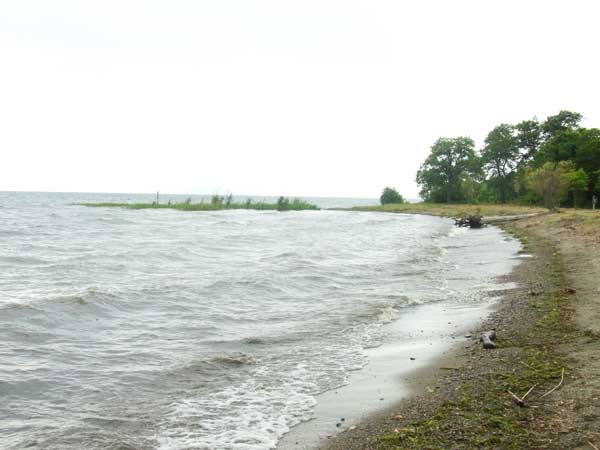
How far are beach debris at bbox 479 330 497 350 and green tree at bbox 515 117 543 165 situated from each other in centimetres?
8660

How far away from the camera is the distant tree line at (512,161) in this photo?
63062 millimetres

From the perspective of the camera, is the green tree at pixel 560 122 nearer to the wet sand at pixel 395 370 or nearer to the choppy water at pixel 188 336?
the choppy water at pixel 188 336

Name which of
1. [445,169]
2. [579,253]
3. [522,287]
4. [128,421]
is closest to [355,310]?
[522,287]

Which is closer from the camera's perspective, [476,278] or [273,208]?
[476,278]

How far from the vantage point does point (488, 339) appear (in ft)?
28.7

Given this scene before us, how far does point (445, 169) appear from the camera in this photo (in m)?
96.7

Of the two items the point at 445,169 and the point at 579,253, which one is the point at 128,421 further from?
the point at 445,169

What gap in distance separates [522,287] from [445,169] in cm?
8585

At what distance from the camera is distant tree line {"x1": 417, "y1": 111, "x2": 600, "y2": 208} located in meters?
63.1

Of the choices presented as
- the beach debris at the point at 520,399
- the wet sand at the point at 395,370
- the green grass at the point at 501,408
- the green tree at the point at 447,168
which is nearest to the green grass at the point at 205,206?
the green tree at the point at 447,168

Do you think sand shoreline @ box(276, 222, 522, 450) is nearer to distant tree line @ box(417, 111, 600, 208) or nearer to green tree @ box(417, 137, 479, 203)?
distant tree line @ box(417, 111, 600, 208)

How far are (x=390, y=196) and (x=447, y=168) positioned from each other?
15.8 meters

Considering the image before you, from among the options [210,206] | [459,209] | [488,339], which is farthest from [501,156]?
[488,339]

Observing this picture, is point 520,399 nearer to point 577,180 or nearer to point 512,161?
point 577,180
